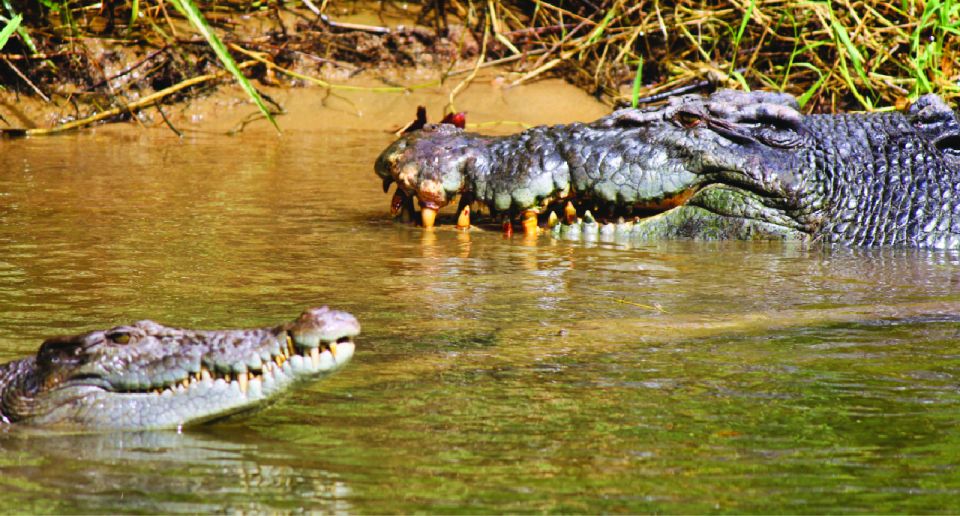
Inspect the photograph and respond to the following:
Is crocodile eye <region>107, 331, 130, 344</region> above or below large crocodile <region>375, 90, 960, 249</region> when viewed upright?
below

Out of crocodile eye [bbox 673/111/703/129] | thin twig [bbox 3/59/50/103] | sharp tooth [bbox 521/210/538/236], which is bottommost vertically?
sharp tooth [bbox 521/210/538/236]

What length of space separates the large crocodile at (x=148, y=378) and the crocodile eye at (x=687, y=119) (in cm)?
357

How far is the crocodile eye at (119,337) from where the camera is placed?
10.8 ft

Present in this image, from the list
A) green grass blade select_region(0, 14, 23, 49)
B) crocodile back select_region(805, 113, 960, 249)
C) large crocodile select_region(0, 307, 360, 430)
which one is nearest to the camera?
large crocodile select_region(0, 307, 360, 430)

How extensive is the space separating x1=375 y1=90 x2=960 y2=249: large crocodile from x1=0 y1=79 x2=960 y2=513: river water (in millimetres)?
201

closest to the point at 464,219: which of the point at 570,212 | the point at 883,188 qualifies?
the point at 570,212

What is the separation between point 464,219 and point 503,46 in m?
4.33

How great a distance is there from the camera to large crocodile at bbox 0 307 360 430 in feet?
10.4

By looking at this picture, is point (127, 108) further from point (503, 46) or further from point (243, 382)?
point (243, 382)

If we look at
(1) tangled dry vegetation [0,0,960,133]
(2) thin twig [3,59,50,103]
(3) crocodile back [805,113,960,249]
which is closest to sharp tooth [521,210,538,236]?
(3) crocodile back [805,113,960,249]

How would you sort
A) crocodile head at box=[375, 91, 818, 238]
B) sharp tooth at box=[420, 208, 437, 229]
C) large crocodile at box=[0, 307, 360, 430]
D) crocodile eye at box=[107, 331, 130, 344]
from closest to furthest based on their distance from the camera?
large crocodile at box=[0, 307, 360, 430] → crocodile eye at box=[107, 331, 130, 344] → crocodile head at box=[375, 91, 818, 238] → sharp tooth at box=[420, 208, 437, 229]

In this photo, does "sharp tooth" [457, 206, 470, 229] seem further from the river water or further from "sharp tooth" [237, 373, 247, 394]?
"sharp tooth" [237, 373, 247, 394]

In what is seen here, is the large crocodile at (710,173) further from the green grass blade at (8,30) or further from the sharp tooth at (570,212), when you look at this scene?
the green grass blade at (8,30)

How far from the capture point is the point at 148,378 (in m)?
3.25
